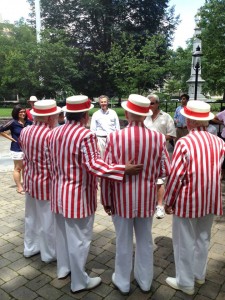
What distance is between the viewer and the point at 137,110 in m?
2.85

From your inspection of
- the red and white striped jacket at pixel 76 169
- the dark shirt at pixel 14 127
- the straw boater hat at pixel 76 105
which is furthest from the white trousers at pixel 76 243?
the dark shirt at pixel 14 127

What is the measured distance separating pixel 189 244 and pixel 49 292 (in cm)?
159

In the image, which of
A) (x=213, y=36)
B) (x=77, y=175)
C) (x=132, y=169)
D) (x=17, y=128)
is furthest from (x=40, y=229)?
(x=213, y=36)

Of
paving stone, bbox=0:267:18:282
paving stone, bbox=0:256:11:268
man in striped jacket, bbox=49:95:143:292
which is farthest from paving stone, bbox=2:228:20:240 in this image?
man in striped jacket, bbox=49:95:143:292

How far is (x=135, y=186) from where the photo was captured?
2.86 m

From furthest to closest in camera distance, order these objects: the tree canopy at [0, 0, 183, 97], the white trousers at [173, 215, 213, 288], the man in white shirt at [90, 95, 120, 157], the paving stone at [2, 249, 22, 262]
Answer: the tree canopy at [0, 0, 183, 97] < the man in white shirt at [90, 95, 120, 157] < the paving stone at [2, 249, 22, 262] < the white trousers at [173, 215, 213, 288]

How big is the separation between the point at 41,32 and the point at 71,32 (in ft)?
28.7

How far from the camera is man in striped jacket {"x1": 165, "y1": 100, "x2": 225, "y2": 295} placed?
9.21ft

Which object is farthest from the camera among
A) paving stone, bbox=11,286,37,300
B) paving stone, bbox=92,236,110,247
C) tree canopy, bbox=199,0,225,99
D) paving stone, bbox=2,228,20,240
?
tree canopy, bbox=199,0,225,99

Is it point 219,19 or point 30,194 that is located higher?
point 219,19

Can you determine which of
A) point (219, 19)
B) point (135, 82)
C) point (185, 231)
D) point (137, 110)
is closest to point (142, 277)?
point (185, 231)

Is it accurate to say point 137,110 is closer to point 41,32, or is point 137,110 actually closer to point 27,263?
point 27,263

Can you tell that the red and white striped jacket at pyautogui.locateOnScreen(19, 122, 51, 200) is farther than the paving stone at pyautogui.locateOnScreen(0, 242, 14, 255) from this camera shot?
No

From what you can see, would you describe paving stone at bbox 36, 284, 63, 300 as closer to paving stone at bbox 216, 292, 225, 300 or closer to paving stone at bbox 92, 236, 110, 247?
paving stone at bbox 92, 236, 110, 247
